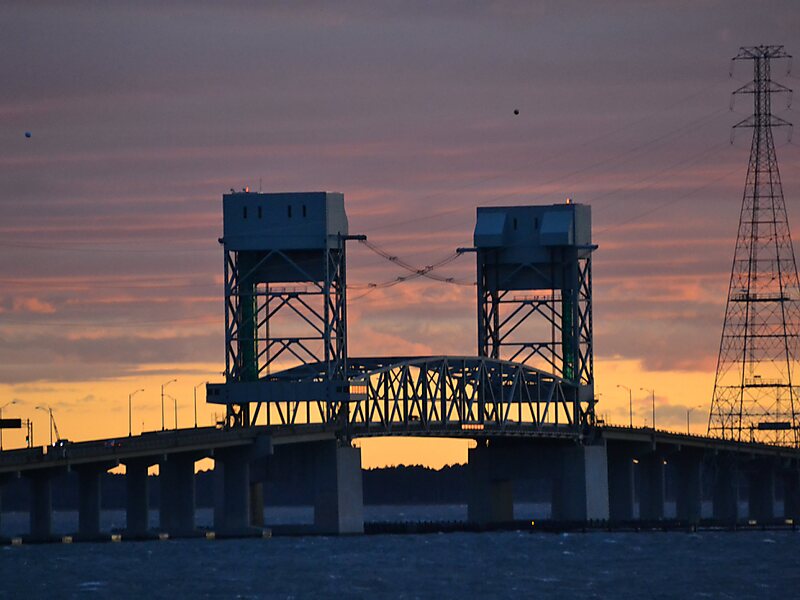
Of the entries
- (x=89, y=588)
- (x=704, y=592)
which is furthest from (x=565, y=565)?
(x=89, y=588)

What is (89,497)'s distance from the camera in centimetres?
19738

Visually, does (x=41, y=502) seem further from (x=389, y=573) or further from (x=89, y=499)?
(x=389, y=573)

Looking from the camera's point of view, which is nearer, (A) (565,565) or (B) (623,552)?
(A) (565,565)

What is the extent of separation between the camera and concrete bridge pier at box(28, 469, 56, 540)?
623 ft

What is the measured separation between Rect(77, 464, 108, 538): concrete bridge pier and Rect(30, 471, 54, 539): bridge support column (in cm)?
267

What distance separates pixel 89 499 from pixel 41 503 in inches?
221

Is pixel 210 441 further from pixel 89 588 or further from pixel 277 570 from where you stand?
pixel 89 588

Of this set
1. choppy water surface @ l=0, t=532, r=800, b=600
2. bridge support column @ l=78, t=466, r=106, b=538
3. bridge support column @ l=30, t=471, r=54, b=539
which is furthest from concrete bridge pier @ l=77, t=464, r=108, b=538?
bridge support column @ l=30, t=471, r=54, b=539

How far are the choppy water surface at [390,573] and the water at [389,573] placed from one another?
0.06m

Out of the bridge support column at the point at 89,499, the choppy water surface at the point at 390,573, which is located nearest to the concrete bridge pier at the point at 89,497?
the bridge support column at the point at 89,499

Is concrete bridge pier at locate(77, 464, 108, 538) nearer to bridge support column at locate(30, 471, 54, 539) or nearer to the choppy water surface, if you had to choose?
the choppy water surface

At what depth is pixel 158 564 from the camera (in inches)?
7013

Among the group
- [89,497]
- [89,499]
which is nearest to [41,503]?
[89,497]

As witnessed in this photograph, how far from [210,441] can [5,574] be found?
3372 cm
